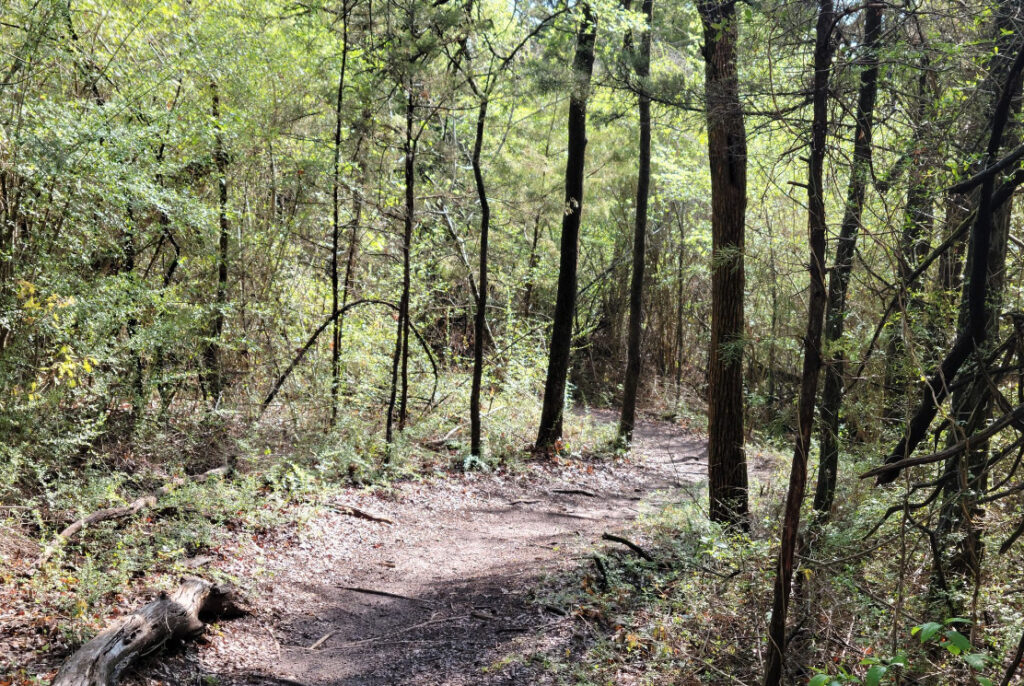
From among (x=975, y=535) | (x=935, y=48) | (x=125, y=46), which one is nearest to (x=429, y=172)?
(x=125, y=46)

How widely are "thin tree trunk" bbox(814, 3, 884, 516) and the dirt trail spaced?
2533 mm

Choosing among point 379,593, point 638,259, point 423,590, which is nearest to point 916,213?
point 423,590

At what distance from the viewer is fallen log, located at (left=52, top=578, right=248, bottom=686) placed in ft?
12.3

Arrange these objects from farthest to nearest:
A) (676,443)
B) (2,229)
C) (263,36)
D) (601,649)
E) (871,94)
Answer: (676,443) → (263,36) → (2,229) → (871,94) → (601,649)

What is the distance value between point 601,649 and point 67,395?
5875mm

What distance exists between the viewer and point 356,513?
780cm

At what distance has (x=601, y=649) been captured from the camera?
189 inches

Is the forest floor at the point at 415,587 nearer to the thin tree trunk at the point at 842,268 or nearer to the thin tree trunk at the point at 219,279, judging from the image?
the thin tree trunk at the point at 842,268

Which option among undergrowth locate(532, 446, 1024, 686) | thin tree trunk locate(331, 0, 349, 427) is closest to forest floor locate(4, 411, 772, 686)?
undergrowth locate(532, 446, 1024, 686)

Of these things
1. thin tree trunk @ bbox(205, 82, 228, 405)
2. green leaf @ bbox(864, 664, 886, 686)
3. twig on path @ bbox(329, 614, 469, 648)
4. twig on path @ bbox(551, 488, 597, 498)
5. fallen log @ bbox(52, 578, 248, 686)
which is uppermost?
thin tree trunk @ bbox(205, 82, 228, 405)

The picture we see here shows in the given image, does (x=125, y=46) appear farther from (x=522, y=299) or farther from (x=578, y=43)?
(x=522, y=299)

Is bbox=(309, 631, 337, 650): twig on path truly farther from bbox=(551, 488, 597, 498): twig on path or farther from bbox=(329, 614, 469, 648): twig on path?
bbox=(551, 488, 597, 498): twig on path

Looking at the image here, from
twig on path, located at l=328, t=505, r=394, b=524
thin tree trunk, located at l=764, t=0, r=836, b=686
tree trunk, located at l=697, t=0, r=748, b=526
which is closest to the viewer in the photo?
thin tree trunk, located at l=764, t=0, r=836, b=686

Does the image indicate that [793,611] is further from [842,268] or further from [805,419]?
[842,268]
